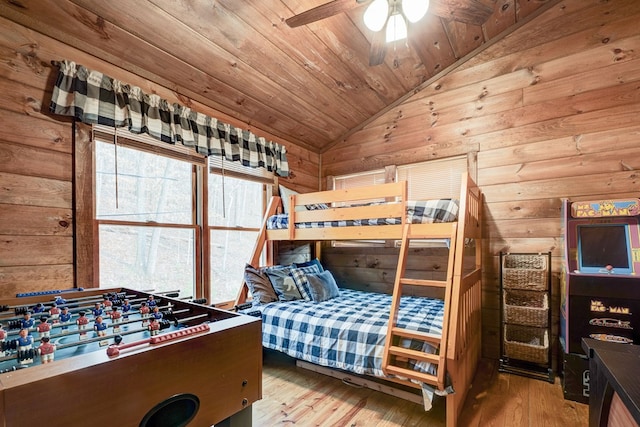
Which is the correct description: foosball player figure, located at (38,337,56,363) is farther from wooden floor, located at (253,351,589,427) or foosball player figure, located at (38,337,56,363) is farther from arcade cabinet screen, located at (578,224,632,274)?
arcade cabinet screen, located at (578,224,632,274)

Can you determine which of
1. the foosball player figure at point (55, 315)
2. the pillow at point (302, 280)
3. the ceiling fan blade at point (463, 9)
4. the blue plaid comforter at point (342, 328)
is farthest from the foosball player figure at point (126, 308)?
the ceiling fan blade at point (463, 9)

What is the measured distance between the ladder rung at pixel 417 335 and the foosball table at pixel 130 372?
1.12m

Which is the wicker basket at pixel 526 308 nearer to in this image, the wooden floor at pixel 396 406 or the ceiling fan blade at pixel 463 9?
the wooden floor at pixel 396 406

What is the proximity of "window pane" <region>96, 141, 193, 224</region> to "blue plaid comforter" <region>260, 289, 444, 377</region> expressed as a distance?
48.0 inches

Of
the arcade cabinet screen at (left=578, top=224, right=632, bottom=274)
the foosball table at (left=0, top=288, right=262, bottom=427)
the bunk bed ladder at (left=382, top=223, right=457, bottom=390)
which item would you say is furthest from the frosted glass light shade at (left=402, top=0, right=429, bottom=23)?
the arcade cabinet screen at (left=578, top=224, right=632, bottom=274)

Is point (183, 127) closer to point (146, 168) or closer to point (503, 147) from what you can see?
point (146, 168)

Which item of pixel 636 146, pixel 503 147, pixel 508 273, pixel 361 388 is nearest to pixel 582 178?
pixel 636 146

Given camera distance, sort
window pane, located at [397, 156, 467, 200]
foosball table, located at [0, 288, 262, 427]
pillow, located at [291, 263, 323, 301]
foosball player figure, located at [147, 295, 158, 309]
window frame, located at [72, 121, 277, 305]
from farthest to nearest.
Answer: window pane, located at [397, 156, 467, 200]
pillow, located at [291, 263, 323, 301]
window frame, located at [72, 121, 277, 305]
foosball player figure, located at [147, 295, 158, 309]
foosball table, located at [0, 288, 262, 427]

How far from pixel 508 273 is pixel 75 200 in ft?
11.1

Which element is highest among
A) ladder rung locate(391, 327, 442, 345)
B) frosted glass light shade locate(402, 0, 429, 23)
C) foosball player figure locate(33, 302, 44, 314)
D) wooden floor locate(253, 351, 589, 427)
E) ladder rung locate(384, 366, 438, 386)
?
frosted glass light shade locate(402, 0, 429, 23)

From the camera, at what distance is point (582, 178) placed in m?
2.53

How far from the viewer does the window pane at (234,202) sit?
9.53 ft

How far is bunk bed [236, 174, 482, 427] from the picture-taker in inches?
70.4

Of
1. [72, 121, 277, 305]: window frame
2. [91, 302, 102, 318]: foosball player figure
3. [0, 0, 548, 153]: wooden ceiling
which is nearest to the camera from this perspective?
[91, 302, 102, 318]: foosball player figure
